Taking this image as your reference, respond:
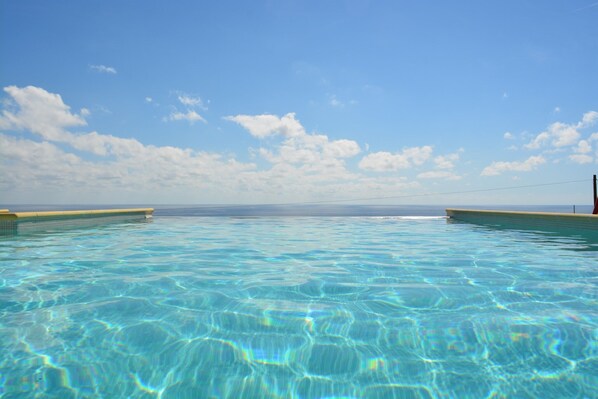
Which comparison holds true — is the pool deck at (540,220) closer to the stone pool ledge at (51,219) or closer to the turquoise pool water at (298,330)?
the turquoise pool water at (298,330)

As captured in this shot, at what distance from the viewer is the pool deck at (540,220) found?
9820mm

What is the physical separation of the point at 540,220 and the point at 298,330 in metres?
12.3

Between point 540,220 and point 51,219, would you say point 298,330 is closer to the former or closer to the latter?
point 51,219

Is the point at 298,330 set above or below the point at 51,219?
below

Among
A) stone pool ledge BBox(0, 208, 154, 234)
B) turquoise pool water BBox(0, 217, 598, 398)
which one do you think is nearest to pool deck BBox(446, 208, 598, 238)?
turquoise pool water BBox(0, 217, 598, 398)

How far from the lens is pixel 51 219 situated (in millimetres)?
11406

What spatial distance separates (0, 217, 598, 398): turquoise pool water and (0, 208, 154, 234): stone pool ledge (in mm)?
5906

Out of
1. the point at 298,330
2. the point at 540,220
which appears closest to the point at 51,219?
the point at 298,330

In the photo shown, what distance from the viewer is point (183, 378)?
2.17m

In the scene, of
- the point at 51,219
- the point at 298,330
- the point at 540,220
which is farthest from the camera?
the point at 540,220

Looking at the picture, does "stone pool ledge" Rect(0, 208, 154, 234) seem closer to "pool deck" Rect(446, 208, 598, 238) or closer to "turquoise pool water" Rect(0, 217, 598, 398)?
"turquoise pool water" Rect(0, 217, 598, 398)

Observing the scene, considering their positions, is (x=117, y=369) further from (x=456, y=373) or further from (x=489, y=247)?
(x=489, y=247)

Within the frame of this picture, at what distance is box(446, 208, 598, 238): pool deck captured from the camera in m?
9.82

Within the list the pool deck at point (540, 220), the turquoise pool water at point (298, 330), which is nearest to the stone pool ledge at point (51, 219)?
the turquoise pool water at point (298, 330)
